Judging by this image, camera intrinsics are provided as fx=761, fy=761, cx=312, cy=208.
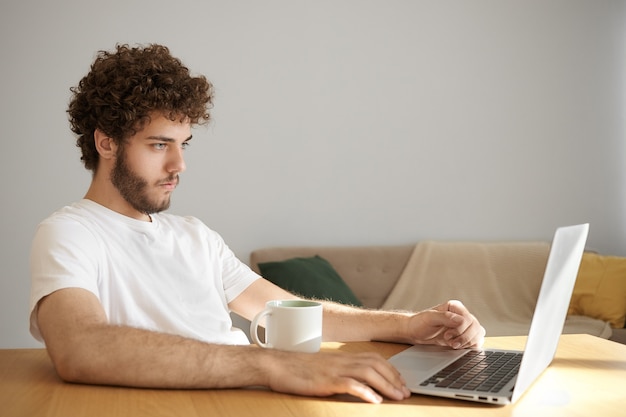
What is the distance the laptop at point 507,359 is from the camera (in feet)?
3.40

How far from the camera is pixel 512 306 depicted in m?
3.90

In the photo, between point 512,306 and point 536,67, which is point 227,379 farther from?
point 536,67

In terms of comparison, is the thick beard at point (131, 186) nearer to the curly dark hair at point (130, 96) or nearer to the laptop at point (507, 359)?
the curly dark hair at point (130, 96)

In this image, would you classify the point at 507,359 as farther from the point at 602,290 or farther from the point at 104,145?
the point at 602,290

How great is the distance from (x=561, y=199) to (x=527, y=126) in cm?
46

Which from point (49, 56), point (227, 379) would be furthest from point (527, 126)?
point (227, 379)

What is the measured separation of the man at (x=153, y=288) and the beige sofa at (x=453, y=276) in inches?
78.4

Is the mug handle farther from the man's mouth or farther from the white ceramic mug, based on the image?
the man's mouth

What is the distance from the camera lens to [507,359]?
1.33 meters

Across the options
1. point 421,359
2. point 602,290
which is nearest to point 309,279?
point 602,290

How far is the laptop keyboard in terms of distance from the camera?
1.11m

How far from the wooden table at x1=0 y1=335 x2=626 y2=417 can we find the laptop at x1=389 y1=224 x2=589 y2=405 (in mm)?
22

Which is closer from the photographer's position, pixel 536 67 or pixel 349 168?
pixel 349 168

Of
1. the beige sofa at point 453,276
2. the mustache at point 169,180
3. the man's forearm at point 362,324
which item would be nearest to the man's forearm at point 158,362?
the man's forearm at point 362,324
